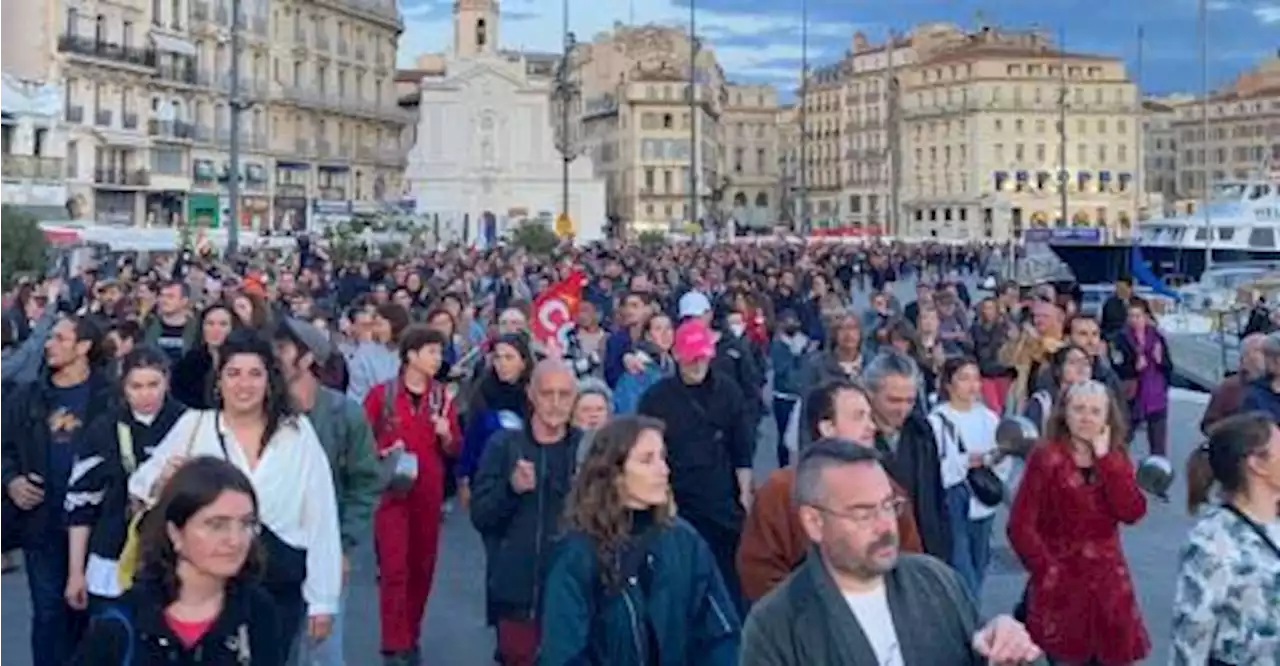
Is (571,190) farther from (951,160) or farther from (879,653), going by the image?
(879,653)

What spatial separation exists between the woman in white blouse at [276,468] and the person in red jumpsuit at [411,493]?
6.86ft

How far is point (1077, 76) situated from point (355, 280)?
112 metres

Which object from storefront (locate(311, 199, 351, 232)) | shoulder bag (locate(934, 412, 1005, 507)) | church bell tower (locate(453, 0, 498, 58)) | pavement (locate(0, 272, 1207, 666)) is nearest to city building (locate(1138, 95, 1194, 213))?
church bell tower (locate(453, 0, 498, 58))

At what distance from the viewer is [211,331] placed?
8.62m

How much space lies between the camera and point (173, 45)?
206 feet

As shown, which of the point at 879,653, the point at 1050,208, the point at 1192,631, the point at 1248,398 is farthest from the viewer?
the point at 1050,208

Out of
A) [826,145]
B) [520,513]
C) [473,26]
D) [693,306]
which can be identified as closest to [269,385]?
[520,513]

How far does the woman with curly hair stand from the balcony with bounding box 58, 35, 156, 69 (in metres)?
54.6

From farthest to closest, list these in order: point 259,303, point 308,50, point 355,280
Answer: point 308,50
point 355,280
point 259,303

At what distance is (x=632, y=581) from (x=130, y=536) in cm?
146

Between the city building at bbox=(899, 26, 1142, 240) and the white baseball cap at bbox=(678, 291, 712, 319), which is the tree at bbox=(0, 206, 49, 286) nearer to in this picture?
the white baseball cap at bbox=(678, 291, 712, 319)

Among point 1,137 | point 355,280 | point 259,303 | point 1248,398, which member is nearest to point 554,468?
point 1248,398

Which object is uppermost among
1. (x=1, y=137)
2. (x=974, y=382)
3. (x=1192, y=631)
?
(x=1, y=137)

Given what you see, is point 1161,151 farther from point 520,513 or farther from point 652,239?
point 520,513
